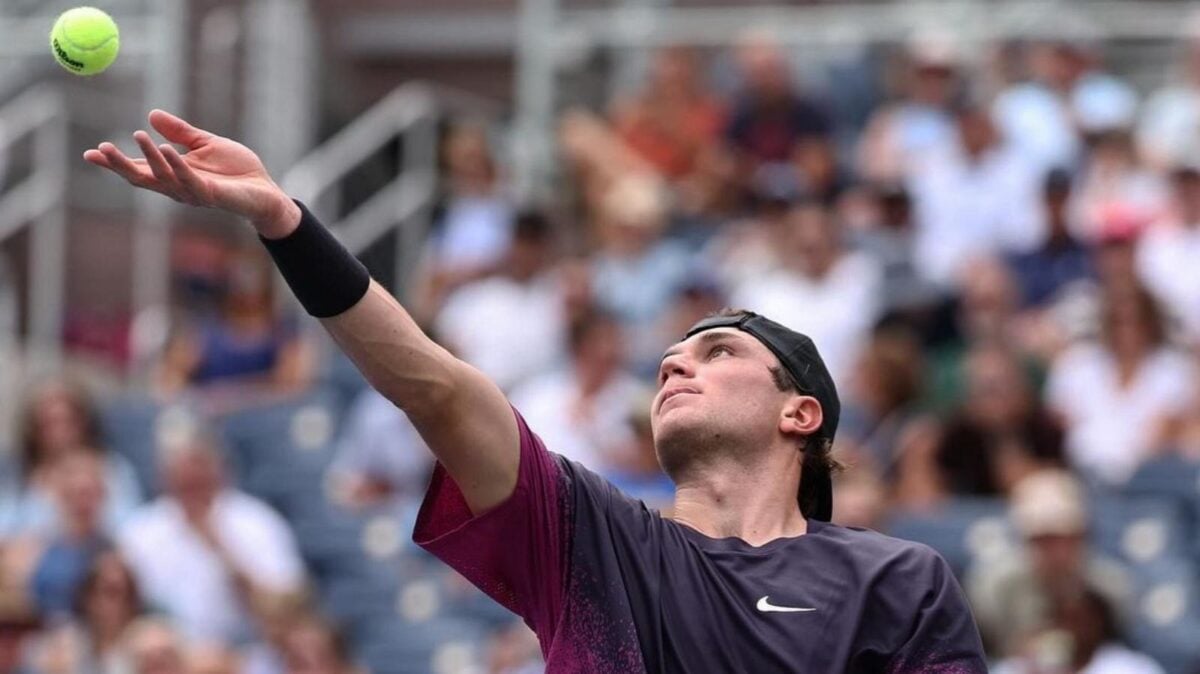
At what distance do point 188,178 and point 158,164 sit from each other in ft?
0.20

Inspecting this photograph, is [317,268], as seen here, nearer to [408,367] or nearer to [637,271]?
[408,367]

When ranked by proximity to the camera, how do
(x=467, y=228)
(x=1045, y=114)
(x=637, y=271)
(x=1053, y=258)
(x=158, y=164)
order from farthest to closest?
(x=467, y=228) → (x=1045, y=114) → (x=637, y=271) → (x=1053, y=258) → (x=158, y=164)

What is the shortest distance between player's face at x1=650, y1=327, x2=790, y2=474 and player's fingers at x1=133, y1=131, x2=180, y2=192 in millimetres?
1097

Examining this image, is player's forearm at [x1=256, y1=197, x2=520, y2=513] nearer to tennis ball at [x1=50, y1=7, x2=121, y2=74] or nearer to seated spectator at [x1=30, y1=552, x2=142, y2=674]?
tennis ball at [x1=50, y1=7, x2=121, y2=74]

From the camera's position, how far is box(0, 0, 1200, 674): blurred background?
8.82m

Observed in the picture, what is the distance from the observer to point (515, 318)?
11.1 metres

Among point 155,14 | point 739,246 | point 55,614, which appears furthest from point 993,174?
point 155,14

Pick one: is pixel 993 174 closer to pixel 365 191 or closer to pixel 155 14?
pixel 365 191

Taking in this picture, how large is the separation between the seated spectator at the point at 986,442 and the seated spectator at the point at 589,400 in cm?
128

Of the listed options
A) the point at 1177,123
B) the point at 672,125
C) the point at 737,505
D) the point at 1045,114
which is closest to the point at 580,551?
the point at 737,505

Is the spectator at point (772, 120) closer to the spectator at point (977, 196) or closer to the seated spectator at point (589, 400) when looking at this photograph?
the spectator at point (977, 196)

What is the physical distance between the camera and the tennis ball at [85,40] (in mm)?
4195

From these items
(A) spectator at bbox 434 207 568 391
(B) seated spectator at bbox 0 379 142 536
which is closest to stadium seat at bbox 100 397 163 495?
(B) seated spectator at bbox 0 379 142 536

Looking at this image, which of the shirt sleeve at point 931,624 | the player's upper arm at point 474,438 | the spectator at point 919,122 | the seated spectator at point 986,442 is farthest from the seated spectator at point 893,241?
the player's upper arm at point 474,438
